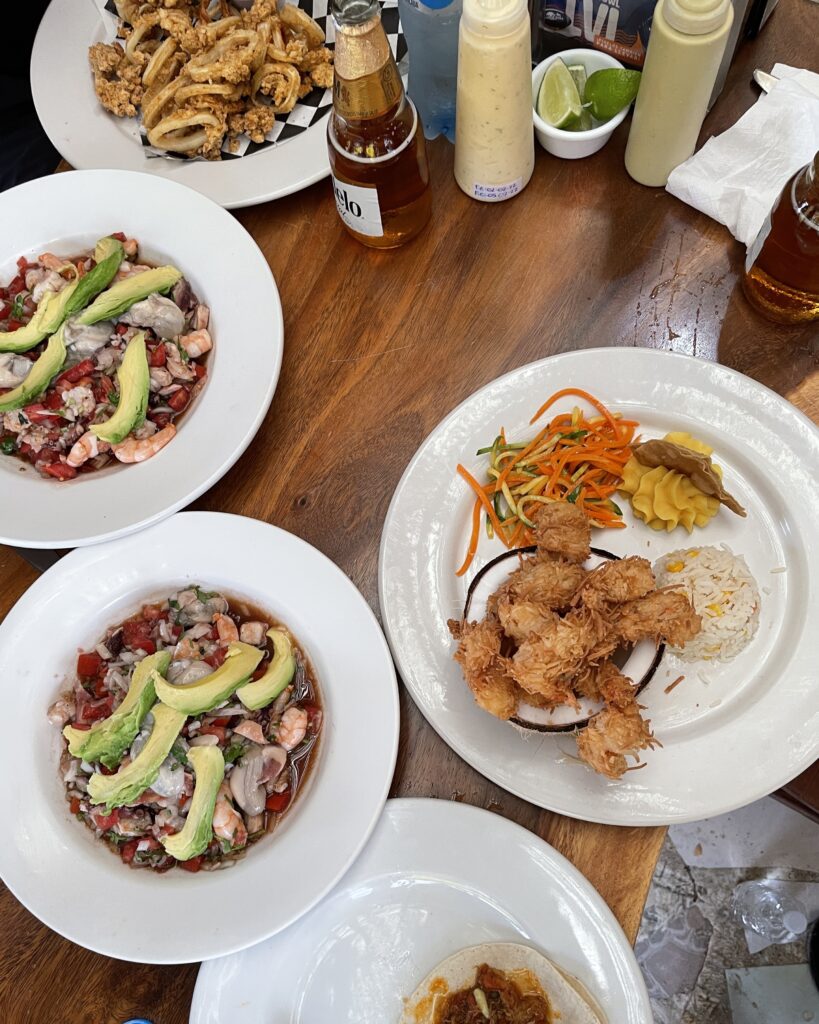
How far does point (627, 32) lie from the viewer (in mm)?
1749

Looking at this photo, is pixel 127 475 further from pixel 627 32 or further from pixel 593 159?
pixel 627 32

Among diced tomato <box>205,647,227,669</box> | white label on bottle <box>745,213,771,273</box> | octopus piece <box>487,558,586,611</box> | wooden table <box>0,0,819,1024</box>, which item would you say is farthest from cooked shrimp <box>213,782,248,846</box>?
white label on bottle <box>745,213,771,273</box>

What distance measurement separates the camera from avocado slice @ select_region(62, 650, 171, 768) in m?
1.44

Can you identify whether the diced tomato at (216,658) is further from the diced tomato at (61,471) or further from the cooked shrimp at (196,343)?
the cooked shrimp at (196,343)

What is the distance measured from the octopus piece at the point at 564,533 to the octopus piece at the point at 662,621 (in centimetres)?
14

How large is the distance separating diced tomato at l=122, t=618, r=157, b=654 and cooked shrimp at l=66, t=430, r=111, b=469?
0.36 meters

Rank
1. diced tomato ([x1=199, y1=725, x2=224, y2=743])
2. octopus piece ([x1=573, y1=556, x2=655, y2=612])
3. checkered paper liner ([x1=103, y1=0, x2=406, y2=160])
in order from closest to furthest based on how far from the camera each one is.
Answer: octopus piece ([x1=573, y1=556, x2=655, y2=612]) < diced tomato ([x1=199, y1=725, x2=224, y2=743]) < checkered paper liner ([x1=103, y1=0, x2=406, y2=160])

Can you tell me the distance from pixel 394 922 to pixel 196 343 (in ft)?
4.02

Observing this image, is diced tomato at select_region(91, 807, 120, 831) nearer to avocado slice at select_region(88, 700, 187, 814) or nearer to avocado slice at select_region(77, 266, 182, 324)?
avocado slice at select_region(88, 700, 187, 814)

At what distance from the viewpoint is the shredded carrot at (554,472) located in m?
1.57

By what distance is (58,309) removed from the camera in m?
1.71

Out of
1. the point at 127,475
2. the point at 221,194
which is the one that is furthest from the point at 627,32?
the point at 127,475

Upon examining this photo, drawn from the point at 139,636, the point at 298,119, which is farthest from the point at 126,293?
the point at 139,636

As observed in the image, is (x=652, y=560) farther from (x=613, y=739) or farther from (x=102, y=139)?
(x=102, y=139)
